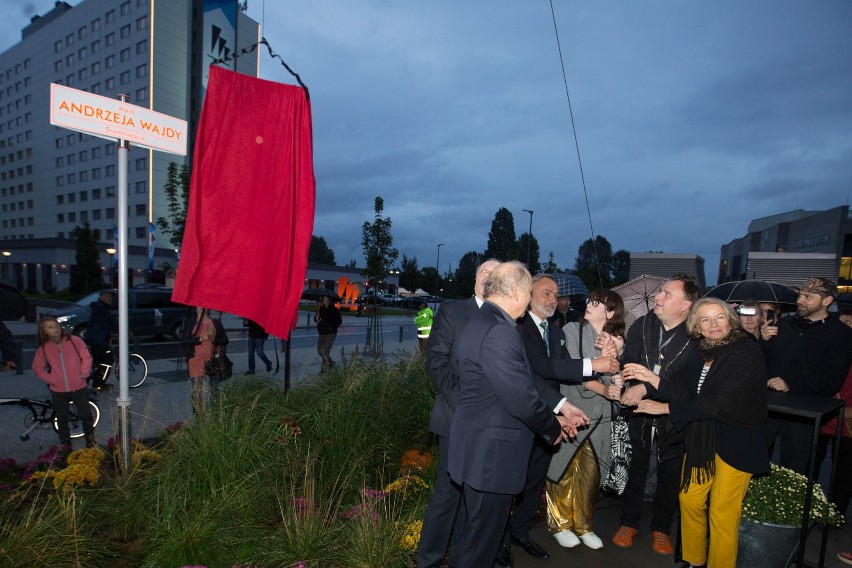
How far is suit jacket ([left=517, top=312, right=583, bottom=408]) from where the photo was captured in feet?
10.5

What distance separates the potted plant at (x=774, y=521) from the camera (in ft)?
9.76

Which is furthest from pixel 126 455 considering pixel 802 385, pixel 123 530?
pixel 802 385

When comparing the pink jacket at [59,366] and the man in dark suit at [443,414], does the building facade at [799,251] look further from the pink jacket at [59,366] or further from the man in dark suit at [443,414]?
the pink jacket at [59,366]

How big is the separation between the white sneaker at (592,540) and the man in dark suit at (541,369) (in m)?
0.37

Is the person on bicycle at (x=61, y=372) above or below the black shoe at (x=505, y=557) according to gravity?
above

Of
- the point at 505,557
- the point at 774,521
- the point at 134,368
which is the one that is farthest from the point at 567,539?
the point at 134,368

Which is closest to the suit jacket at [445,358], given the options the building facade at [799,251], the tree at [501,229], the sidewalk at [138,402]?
the sidewalk at [138,402]

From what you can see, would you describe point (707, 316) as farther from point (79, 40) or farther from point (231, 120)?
point (79, 40)

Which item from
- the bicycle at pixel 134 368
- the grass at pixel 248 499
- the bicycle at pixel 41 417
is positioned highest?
the grass at pixel 248 499

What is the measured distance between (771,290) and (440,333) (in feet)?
16.1

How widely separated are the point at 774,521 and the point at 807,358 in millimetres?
1568

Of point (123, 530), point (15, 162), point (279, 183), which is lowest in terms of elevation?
point (123, 530)

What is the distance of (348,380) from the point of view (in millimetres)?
5004

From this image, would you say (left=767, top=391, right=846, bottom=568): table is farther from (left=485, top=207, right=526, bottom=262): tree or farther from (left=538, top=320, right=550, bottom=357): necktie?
(left=485, top=207, right=526, bottom=262): tree
